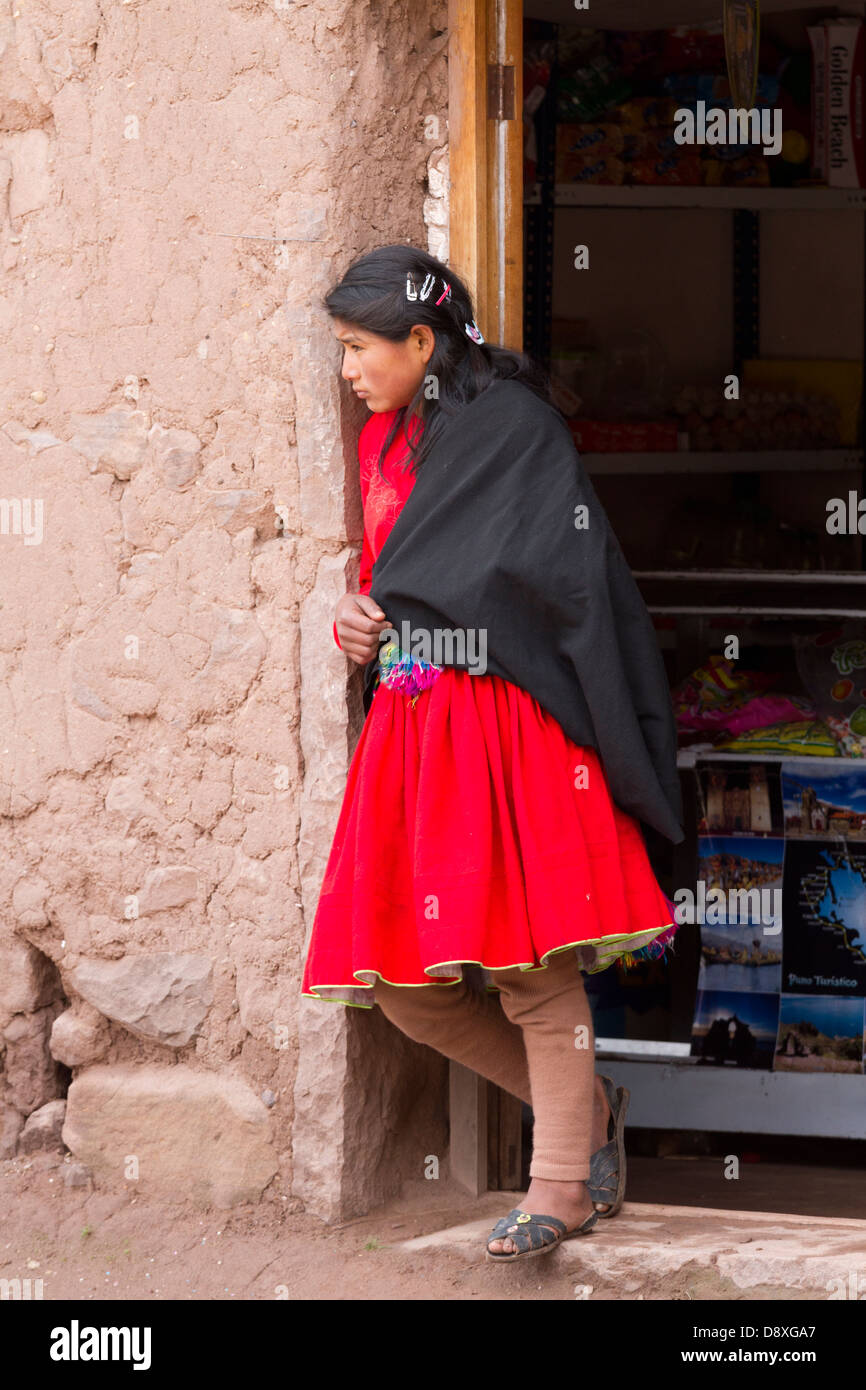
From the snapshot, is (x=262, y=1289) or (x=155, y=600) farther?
(x=155, y=600)

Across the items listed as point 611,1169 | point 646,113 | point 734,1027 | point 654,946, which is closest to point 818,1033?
point 734,1027

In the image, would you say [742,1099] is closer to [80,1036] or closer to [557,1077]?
[557,1077]

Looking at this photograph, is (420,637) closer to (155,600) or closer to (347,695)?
(347,695)

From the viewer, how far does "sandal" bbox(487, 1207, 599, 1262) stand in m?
2.43

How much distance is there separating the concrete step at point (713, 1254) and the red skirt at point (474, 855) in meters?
0.50

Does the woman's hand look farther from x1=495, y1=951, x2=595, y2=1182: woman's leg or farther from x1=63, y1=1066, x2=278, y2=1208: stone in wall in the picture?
x1=63, y1=1066, x2=278, y2=1208: stone in wall

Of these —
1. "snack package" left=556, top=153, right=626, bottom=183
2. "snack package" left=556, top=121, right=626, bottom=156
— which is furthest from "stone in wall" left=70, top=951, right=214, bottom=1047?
"snack package" left=556, top=121, right=626, bottom=156

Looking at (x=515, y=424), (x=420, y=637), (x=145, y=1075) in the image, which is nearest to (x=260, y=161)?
(x=515, y=424)

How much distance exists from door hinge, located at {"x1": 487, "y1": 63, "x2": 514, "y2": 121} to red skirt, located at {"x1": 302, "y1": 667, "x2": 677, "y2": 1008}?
3.53 feet

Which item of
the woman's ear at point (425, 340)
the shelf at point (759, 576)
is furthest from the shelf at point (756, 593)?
the woman's ear at point (425, 340)

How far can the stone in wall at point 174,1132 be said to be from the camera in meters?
2.85

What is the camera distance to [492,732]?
2.45 metres

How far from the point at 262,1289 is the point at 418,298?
1.72m

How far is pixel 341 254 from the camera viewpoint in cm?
269
